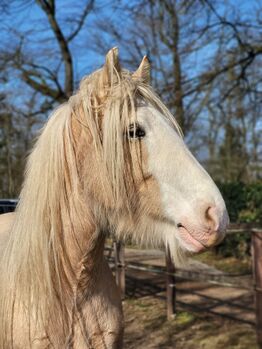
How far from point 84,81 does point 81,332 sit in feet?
3.64

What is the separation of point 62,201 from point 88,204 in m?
0.12

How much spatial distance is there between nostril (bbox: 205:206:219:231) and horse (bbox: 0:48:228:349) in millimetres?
137

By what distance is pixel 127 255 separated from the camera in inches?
476

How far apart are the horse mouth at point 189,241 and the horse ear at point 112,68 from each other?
68cm

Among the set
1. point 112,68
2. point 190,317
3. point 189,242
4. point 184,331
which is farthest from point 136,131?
point 190,317

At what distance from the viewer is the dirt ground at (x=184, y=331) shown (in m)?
5.37

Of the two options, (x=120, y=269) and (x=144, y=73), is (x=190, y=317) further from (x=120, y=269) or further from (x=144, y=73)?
(x=144, y=73)

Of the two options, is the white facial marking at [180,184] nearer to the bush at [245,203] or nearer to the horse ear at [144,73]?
the horse ear at [144,73]

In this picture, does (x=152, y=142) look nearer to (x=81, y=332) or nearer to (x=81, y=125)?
(x=81, y=125)

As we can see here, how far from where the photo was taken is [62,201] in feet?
6.37

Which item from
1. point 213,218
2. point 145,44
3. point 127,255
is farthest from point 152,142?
point 145,44

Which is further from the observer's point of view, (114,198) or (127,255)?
(127,255)

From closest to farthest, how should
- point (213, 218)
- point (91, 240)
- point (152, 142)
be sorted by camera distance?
point (213, 218) < point (152, 142) < point (91, 240)

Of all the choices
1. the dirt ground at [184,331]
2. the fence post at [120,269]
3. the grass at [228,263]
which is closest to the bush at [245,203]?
the grass at [228,263]
